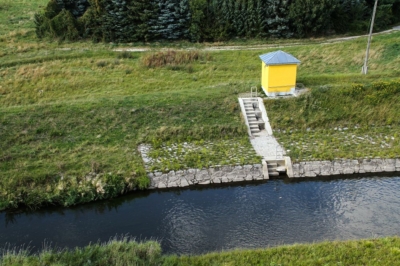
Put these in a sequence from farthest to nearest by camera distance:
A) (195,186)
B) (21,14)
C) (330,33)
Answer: (21,14) < (330,33) < (195,186)

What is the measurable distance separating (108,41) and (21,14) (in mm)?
15011

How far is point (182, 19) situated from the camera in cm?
4250

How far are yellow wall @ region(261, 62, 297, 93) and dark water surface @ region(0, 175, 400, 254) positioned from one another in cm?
799

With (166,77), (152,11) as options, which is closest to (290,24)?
(152,11)

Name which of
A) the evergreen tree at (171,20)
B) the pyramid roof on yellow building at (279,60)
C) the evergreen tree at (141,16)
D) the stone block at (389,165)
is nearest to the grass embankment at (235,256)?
the stone block at (389,165)

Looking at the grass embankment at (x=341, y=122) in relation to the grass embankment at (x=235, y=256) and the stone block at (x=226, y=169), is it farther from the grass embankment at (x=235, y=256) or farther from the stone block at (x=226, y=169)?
the grass embankment at (x=235, y=256)

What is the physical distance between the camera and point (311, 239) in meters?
15.8

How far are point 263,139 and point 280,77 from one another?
4847mm

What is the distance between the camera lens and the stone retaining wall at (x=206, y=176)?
65.6ft

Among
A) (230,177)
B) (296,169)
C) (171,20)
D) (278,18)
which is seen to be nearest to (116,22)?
(171,20)

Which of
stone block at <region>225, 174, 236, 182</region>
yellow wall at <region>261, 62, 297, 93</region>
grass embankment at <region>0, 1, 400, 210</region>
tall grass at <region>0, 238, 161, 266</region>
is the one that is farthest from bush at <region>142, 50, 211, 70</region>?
tall grass at <region>0, 238, 161, 266</region>

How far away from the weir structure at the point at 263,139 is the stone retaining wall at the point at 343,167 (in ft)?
2.20

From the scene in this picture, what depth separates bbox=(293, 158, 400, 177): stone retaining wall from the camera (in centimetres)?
2069

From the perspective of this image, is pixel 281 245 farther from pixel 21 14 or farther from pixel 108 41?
pixel 21 14
